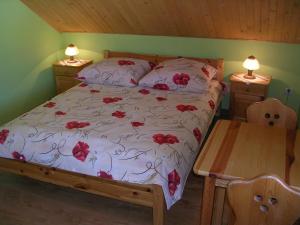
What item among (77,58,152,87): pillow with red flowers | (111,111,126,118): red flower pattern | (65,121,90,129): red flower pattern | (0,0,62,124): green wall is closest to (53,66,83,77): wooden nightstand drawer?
(0,0,62,124): green wall

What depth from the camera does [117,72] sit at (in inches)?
126

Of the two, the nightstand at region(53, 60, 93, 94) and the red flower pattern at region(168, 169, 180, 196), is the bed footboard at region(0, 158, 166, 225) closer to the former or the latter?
the red flower pattern at region(168, 169, 180, 196)

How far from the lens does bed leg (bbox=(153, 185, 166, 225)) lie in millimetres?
1781

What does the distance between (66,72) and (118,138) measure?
213 cm

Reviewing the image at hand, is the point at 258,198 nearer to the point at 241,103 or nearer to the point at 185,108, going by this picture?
the point at 185,108

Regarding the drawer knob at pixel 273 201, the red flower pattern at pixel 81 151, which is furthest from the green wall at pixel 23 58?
the drawer knob at pixel 273 201

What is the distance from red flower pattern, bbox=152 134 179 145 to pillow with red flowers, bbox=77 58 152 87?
1.23 metres

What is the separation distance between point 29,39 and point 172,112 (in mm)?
2134

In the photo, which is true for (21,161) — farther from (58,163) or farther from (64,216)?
(64,216)

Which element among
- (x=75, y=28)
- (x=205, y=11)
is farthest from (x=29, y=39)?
(x=205, y=11)

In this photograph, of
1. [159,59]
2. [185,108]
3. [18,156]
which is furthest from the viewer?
[159,59]

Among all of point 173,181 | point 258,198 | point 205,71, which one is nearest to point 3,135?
point 173,181

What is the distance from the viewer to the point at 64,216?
2119mm

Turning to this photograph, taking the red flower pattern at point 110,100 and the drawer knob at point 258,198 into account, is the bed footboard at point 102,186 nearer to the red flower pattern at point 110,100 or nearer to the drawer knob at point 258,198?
the drawer knob at point 258,198
